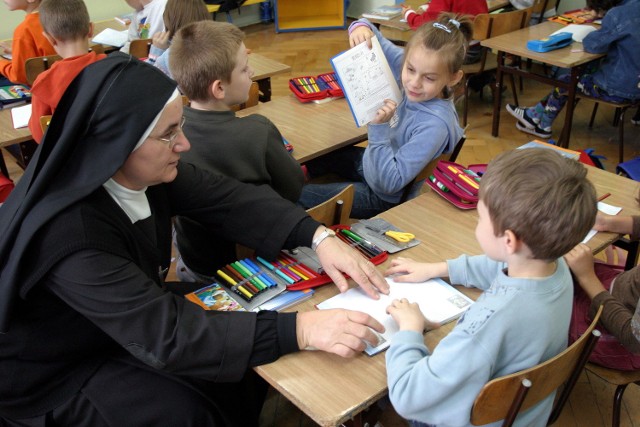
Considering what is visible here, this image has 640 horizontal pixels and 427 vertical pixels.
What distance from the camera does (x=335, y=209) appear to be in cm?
193

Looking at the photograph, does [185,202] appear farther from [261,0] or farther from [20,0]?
[261,0]

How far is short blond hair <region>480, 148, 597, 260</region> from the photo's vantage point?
1.18 metres

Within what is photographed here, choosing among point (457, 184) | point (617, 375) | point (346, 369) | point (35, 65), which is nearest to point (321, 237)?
point (346, 369)

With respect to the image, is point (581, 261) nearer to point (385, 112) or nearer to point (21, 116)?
point (385, 112)

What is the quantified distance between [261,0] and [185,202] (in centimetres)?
605

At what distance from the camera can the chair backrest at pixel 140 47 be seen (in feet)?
13.2

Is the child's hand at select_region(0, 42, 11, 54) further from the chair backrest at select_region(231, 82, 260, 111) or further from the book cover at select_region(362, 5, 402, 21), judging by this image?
the book cover at select_region(362, 5, 402, 21)

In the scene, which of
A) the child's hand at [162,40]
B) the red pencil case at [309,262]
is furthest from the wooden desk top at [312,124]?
the child's hand at [162,40]

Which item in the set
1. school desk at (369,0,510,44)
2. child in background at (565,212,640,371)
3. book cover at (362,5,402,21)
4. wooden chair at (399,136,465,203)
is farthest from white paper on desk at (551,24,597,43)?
child in background at (565,212,640,371)

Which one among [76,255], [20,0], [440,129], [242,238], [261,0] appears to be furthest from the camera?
[261,0]

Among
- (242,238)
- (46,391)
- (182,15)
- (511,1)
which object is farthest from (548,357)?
(511,1)

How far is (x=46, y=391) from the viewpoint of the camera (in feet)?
4.87

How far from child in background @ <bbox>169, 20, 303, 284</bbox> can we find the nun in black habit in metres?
0.48

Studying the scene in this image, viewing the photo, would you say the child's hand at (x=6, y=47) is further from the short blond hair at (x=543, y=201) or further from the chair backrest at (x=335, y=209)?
the short blond hair at (x=543, y=201)
